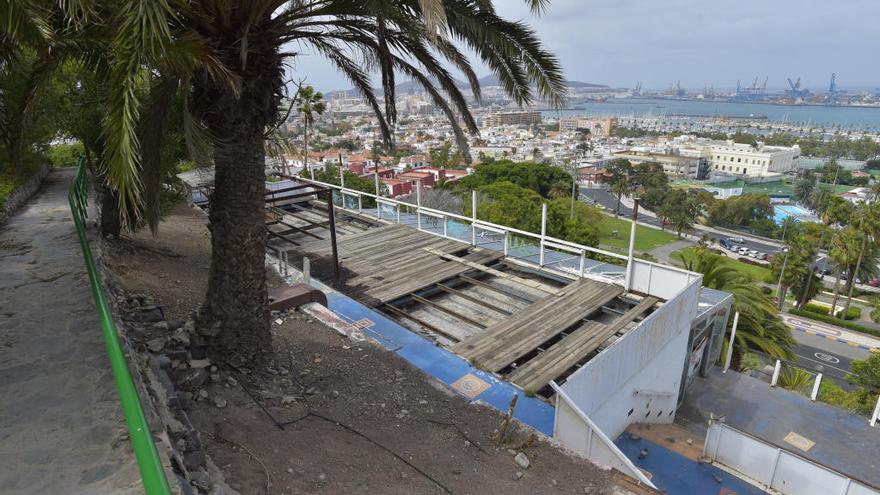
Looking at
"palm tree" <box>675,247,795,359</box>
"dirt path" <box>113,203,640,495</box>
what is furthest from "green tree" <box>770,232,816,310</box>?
"dirt path" <box>113,203,640,495</box>

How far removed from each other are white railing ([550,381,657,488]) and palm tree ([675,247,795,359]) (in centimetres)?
1316

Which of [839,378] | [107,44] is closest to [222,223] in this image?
[107,44]

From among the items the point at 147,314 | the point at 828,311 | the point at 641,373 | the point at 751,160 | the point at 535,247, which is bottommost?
the point at 828,311

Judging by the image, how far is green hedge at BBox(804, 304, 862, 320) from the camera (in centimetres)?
4300

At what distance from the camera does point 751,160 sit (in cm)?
14888

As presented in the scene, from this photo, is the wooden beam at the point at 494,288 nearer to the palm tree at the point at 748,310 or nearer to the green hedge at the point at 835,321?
the palm tree at the point at 748,310

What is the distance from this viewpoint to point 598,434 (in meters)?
Result: 5.38

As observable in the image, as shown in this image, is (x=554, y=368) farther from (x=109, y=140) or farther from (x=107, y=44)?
(x=107, y=44)

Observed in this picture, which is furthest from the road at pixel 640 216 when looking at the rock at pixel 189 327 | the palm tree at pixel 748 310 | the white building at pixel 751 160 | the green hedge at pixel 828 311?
the rock at pixel 189 327

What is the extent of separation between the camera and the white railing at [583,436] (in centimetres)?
536

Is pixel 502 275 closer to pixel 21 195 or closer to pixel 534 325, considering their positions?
pixel 534 325

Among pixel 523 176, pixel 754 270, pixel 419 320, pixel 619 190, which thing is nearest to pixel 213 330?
pixel 419 320

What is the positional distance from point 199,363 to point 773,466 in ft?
27.7

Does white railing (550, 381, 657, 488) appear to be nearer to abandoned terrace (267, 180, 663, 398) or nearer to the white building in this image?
abandoned terrace (267, 180, 663, 398)
